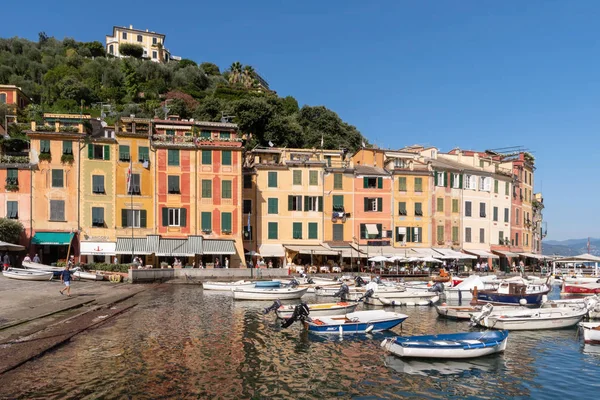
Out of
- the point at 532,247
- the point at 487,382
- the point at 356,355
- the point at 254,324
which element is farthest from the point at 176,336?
the point at 532,247

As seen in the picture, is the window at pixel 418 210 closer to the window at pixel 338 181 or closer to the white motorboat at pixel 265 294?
the window at pixel 338 181

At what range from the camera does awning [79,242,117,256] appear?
53.4m

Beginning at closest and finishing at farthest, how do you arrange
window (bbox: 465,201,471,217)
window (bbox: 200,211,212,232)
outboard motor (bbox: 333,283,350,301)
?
1. outboard motor (bbox: 333,283,350,301)
2. window (bbox: 200,211,212,232)
3. window (bbox: 465,201,471,217)

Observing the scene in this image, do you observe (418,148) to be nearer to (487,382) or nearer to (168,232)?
(168,232)

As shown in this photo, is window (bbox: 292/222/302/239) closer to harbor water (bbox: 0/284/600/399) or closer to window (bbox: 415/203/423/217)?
window (bbox: 415/203/423/217)

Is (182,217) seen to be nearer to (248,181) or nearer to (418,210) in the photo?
(248,181)

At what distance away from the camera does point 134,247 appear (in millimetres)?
54125

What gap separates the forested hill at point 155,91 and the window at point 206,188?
932 inches

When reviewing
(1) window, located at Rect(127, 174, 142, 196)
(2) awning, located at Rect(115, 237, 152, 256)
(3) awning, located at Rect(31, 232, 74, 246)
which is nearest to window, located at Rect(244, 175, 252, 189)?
(1) window, located at Rect(127, 174, 142, 196)

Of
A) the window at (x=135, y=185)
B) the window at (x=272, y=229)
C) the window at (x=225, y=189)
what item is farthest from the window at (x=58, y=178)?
the window at (x=272, y=229)

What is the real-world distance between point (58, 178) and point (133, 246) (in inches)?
411

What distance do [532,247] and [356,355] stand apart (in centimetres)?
6716

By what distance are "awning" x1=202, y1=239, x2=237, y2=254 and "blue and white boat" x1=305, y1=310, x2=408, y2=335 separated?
2863 cm

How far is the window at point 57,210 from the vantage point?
53.7 meters
